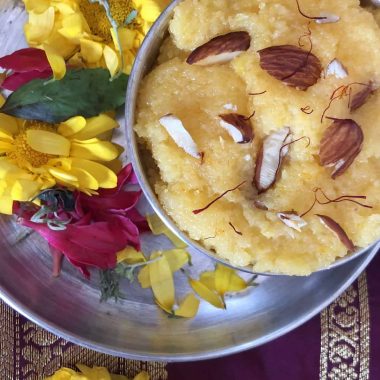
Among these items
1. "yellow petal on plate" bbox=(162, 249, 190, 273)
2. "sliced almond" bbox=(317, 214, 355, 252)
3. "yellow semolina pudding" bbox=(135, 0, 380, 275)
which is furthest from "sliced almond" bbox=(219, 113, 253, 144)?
"yellow petal on plate" bbox=(162, 249, 190, 273)

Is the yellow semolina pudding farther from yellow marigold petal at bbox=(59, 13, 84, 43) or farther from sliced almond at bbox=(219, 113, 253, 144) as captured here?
yellow marigold petal at bbox=(59, 13, 84, 43)

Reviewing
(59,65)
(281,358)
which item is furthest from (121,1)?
(281,358)

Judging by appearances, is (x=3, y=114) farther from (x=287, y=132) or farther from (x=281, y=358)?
(x=281, y=358)

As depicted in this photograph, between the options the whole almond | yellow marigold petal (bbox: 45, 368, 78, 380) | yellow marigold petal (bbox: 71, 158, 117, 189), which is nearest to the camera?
the whole almond

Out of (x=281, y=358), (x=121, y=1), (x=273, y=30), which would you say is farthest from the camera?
(x=281, y=358)

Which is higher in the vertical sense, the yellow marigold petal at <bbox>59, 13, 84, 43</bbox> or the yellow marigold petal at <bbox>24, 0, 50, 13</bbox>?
the yellow marigold petal at <bbox>24, 0, 50, 13</bbox>
